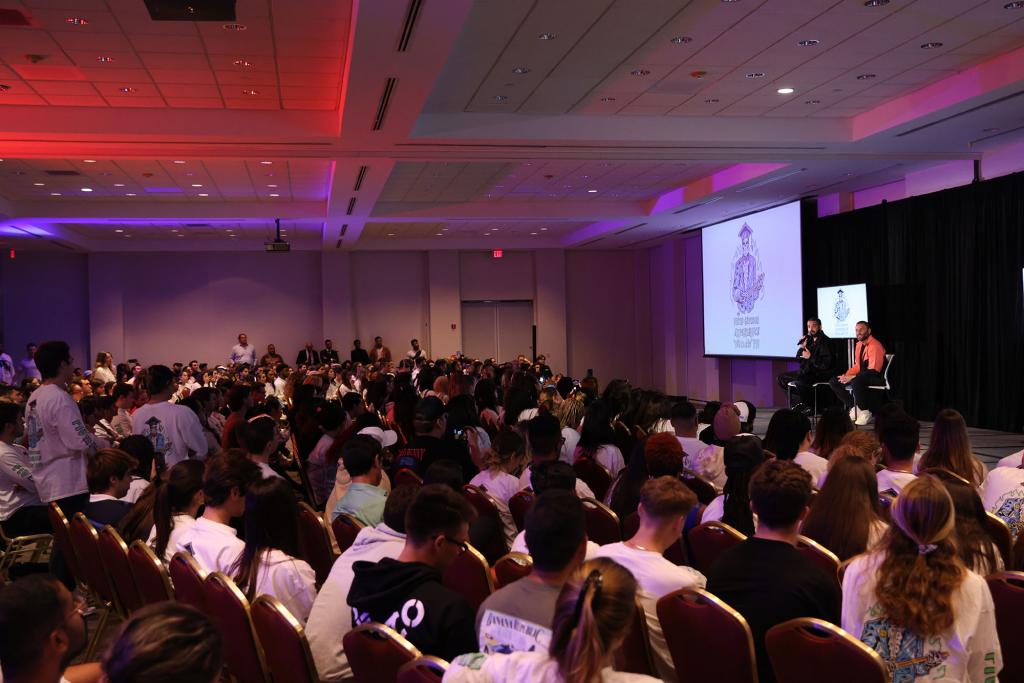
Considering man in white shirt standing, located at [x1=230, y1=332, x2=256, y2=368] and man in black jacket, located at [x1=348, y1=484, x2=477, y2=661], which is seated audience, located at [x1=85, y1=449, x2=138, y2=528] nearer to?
man in black jacket, located at [x1=348, y1=484, x2=477, y2=661]

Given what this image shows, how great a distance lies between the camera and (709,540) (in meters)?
3.88

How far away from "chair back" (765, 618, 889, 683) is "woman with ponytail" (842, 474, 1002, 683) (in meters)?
0.27

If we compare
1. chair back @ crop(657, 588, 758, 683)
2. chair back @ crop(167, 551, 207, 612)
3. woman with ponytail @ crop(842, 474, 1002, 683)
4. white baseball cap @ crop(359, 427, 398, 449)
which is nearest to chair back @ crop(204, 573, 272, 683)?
chair back @ crop(167, 551, 207, 612)

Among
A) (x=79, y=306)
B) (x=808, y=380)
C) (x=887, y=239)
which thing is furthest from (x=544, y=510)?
(x=79, y=306)

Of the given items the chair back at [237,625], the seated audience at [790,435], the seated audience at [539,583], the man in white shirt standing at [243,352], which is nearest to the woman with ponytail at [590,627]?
the seated audience at [539,583]

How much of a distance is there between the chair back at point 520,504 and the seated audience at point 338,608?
167cm

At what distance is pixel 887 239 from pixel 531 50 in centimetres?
877

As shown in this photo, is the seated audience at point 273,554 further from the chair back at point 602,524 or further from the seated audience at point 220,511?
the chair back at point 602,524

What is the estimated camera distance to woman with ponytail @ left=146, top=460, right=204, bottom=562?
393 centimetres

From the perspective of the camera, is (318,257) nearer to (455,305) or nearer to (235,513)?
(455,305)

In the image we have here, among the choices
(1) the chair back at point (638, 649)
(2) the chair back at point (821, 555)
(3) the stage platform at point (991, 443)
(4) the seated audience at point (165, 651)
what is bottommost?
(3) the stage platform at point (991, 443)

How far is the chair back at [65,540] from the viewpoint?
4695 millimetres

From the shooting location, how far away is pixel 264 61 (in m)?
8.09

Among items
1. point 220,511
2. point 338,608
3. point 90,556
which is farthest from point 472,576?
point 90,556
